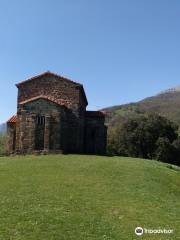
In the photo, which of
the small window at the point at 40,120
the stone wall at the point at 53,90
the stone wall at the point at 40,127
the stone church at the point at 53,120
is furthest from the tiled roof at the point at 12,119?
the small window at the point at 40,120

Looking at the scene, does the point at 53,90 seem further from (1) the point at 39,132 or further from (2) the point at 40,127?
(1) the point at 39,132

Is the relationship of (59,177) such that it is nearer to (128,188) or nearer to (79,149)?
(128,188)

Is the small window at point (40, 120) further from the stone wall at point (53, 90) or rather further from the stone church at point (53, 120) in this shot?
the stone wall at point (53, 90)

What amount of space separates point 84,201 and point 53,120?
23009 millimetres

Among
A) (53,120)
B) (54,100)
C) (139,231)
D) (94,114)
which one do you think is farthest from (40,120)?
(139,231)

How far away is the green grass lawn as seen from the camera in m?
18.9

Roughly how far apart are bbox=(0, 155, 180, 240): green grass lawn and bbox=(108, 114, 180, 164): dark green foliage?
36429mm

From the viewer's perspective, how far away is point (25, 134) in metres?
45.8

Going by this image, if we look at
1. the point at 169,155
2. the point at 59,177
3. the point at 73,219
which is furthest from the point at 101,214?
the point at 169,155

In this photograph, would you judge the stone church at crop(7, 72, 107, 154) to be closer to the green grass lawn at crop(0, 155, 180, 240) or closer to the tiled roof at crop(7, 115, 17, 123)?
the tiled roof at crop(7, 115, 17, 123)

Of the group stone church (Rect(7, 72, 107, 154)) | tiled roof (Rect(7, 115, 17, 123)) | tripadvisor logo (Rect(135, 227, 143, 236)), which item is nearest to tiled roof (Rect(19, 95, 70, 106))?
stone church (Rect(7, 72, 107, 154))

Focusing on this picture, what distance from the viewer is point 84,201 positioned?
77.0ft

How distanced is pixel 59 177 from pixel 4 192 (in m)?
5.83

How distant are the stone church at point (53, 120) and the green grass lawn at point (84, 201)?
383 inches
